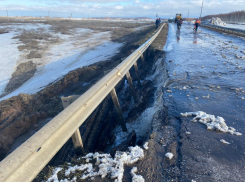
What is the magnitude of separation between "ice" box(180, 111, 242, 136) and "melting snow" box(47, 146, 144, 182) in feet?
5.54

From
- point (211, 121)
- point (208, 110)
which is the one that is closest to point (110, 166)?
point (211, 121)

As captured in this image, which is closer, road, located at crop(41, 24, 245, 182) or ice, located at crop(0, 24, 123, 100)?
road, located at crop(41, 24, 245, 182)

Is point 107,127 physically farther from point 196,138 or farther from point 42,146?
point 42,146

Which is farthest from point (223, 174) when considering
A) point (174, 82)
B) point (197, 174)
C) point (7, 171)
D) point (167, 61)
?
point (167, 61)

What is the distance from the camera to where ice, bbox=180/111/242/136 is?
3.47 m

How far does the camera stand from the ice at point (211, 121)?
3.47 m

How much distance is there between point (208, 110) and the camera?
4.24 meters

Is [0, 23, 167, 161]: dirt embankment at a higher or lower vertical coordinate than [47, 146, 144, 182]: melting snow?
lower

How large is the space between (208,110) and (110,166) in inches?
113

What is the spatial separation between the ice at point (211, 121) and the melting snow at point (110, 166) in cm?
169

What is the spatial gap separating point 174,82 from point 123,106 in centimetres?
218

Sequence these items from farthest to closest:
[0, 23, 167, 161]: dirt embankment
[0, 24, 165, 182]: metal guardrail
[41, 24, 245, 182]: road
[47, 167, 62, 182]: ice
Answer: [0, 23, 167, 161]: dirt embankment < [41, 24, 245, 182]: road < [47, 167, 62, 182]: ice < [0, 24, 165, 182]: metal guardrail

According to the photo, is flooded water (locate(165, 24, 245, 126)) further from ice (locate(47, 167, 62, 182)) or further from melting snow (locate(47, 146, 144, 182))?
ice (locate(47, 167, 62, 182))

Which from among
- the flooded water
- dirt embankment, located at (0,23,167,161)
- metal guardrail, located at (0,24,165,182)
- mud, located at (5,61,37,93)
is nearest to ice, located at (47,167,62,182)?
metal guardrail, located at (0,24,165,182)
